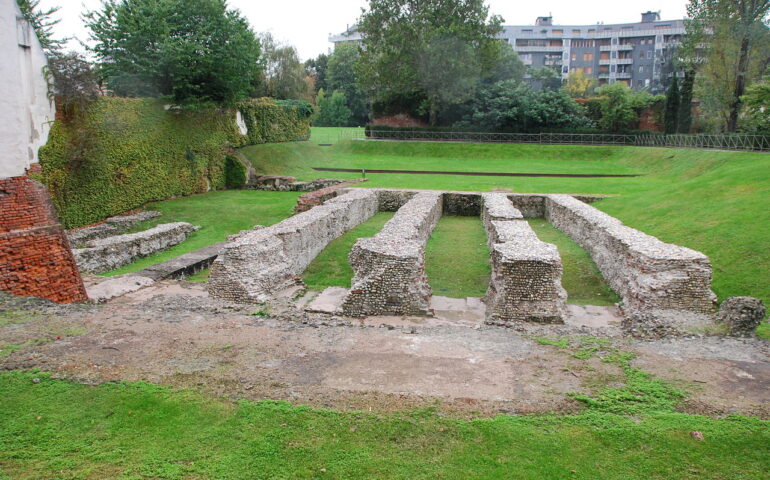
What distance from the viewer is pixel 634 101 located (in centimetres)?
4512

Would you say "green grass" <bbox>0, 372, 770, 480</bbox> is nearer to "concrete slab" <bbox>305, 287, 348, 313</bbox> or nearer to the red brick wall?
the red brick wall

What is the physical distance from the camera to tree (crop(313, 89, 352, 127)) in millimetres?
65562

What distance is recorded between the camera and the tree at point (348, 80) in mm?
69188

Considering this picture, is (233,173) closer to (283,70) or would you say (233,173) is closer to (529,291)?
(529,291)

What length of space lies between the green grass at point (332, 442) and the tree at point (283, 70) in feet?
169

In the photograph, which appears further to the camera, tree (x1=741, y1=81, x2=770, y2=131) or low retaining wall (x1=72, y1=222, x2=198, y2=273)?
tree (x1=741, y1=81, x2=770, y2=131)

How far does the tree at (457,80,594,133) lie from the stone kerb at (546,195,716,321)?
111 feet

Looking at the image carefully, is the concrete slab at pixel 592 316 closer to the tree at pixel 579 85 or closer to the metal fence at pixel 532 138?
the metal fence at pixel 532 138

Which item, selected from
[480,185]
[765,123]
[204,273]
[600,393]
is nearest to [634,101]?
[765,123]

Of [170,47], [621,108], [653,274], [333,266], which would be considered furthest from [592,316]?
[621,108]

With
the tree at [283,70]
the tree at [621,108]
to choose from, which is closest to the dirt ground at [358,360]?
the tree at [621,108]

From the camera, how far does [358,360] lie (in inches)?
234

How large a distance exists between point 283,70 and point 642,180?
39.6m

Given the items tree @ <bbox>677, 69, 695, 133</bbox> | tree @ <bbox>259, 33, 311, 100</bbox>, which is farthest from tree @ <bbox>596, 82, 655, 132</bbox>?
tree @ <bbox>259, 33, 311, 100</bbox>
